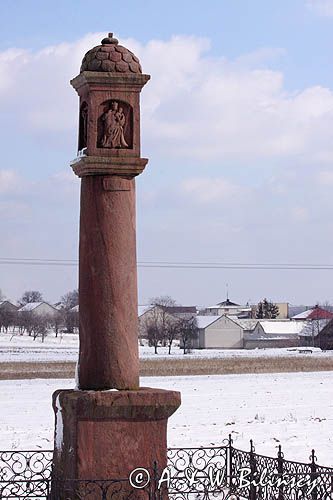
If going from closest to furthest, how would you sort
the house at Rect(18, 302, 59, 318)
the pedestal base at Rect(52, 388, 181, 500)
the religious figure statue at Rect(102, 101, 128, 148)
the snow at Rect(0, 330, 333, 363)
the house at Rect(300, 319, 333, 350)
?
the pedestal base at Rect(52, 388, 181, 500) < the religious figure statue at Rect(102, 101, 128, 148) < the snow at Rect(0, 330, 333, 363) < the house at Rect(300, 319, 333, 350) < the house at Rect(18, 302, 59, 318)

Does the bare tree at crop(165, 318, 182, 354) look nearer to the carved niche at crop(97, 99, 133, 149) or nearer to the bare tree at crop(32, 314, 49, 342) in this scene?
the bare tree at crop(32, 314, 49, 342)

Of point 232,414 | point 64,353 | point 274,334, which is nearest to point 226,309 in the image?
point 274,334

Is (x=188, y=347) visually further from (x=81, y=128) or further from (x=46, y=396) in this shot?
(x=81, y=128)

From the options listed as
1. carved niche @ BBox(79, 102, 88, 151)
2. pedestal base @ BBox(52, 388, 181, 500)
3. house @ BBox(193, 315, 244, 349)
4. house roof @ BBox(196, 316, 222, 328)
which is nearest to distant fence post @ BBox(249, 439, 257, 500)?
pedestal base @ BBox(52, 388, 181, 500)

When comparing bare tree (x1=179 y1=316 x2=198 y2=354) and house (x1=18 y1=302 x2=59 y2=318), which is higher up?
house (x1=18 y1=302 x2=59 y2=318)

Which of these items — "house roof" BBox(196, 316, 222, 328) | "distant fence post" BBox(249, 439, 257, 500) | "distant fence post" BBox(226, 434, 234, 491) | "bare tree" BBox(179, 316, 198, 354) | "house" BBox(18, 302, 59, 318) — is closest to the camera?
"distant fence post" BBox(249, 439, 257, 500)

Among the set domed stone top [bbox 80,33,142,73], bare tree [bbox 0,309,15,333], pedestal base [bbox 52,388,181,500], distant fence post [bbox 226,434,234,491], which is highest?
bare tree [bbox 0,309,15,333]

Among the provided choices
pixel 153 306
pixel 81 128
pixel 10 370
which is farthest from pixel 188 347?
pixel 81 128

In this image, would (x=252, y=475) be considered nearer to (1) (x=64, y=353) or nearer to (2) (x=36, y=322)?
(1) (x=64, y=353)

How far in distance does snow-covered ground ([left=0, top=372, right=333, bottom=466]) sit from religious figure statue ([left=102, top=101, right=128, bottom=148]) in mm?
7048

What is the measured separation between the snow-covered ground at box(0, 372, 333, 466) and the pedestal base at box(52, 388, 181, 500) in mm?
5685

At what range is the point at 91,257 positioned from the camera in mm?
10320

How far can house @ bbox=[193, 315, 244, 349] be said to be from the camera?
114188 mm

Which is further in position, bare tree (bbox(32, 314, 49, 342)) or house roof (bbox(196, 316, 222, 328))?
bare tree (bbox(32, 314, 49, 342))
